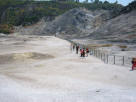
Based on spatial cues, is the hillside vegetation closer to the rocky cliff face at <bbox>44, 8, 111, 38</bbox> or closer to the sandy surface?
the rocky cliff face at <bbox>44, 8, 111, 38</bbox>

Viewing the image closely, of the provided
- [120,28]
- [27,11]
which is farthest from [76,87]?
[27,11]

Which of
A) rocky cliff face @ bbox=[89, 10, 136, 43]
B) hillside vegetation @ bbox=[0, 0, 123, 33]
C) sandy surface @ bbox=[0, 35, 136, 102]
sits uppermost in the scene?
hillside vegetation @ bbox=[0, 0, 123, 33]

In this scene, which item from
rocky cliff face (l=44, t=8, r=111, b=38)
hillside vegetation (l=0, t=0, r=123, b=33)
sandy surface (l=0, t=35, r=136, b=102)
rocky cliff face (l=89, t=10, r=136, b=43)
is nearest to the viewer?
sandy surface (l=0, t=35, r=136, b=102)

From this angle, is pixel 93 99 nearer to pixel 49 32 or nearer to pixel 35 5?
pixel 49 32

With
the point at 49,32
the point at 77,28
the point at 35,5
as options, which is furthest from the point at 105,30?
the point at 35,5

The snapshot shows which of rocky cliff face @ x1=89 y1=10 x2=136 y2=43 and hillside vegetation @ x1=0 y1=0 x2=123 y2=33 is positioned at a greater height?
hillside vegetation @ x1=0 y1=0 x2=123 y2=33

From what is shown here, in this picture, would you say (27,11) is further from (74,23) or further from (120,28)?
(120,28)

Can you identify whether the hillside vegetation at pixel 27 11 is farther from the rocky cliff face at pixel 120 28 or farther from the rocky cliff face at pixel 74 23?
the rocky cliff face at pixel 120 28

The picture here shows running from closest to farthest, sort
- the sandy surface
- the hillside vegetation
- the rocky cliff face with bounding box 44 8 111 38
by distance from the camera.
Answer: the sandy surface < the rocky cliff face with bounding box 44 8 111 38 < the hillside vegetation

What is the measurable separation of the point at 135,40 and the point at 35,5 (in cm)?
13935

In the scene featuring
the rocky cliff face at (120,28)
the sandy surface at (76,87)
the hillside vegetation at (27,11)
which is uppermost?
the hillside vegetation at (27,11)

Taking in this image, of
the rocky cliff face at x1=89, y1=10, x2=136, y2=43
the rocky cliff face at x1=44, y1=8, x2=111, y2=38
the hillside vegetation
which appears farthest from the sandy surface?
the hillside vegetation

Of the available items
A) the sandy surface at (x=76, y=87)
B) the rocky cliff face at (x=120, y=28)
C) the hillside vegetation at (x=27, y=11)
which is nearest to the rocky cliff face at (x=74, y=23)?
the rocky cliff face at (x=120, y=28)

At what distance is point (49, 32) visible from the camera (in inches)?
4181
